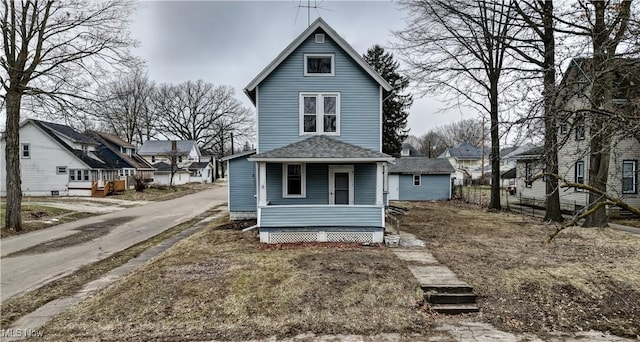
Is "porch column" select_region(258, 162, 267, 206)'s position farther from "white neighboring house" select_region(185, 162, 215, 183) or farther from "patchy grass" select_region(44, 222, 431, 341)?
"white neighboring house" select_region(185, 162, 215, 183)

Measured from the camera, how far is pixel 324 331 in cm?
641

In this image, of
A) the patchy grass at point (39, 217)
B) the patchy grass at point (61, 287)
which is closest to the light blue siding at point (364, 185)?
the patchy grass at point (61, 287)

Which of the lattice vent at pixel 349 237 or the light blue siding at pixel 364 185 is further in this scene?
the light blue siding at pixel 364 185

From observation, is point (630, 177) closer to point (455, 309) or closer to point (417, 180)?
point (417, 180)

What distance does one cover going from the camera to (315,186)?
15.1m

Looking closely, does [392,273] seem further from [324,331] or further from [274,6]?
[274,6]

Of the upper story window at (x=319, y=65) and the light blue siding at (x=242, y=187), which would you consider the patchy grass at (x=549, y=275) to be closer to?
the upper story window at (x=319, y=65)

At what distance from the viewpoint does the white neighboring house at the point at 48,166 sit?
32.8 m

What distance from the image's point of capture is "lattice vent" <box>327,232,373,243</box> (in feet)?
41.2

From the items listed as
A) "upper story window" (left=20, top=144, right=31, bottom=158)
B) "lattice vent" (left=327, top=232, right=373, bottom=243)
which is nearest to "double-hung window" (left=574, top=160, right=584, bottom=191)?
"lattice vent" (left=327, top=232, right=373, bottom=243)

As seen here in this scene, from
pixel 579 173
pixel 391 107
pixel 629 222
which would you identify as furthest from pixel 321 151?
pixel 391 107

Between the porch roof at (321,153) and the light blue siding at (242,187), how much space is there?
4.51 metres

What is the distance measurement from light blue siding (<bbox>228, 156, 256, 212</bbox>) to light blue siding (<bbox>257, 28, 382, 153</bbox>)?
146 inches

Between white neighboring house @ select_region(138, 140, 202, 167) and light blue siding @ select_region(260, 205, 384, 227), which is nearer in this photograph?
light blue siding @ select_region(260, 205, 384, 227)
